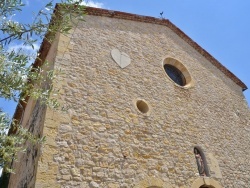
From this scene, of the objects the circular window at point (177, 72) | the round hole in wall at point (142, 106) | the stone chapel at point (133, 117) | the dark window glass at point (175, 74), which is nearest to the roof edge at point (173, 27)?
the stone chapel at point (133, 117)

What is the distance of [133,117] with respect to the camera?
5.56 meters

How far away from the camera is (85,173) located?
422 centimetres

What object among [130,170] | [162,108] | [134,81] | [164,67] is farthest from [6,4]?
[164,67]

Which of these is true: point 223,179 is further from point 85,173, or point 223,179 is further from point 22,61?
point 22,61

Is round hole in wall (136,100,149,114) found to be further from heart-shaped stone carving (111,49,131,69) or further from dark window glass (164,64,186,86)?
dark window glass (164,64,186,86)

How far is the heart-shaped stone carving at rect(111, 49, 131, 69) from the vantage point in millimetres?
6517

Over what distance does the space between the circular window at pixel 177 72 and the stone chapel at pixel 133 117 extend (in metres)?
0.03

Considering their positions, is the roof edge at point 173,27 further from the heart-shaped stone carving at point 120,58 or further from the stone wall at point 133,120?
the heart-shaped stone carving at point 120,58

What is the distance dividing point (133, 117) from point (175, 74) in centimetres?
317

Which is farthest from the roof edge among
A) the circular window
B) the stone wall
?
the circular window

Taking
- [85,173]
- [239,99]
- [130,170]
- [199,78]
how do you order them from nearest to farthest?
[85,173] < [130,170] < [199,78] < [239,99]

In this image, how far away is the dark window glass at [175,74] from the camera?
786 cm

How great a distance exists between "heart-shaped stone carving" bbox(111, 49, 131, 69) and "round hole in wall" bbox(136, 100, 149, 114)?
111 cm

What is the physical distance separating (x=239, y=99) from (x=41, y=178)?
8.10 meters
